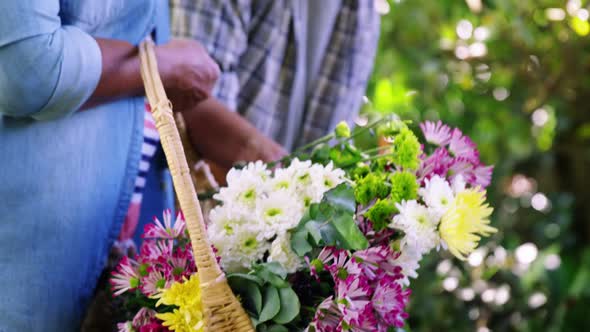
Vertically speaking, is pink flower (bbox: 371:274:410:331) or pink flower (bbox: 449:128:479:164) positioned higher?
pink flower (bbox: 449:128:479:164)

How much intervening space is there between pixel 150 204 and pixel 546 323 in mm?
1792

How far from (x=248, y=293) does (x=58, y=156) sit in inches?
10.4

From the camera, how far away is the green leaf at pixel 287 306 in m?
0.82

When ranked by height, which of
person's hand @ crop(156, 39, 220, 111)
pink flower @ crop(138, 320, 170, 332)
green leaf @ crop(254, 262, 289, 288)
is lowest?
pink flower @ crop(138, 320, 170, 332)

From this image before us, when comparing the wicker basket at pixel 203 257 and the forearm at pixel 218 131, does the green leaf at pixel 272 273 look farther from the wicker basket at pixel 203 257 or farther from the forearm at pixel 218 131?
the forearm at pixel 218 131

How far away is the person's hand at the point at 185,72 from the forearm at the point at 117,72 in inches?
2.0

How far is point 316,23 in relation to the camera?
138 centimetres

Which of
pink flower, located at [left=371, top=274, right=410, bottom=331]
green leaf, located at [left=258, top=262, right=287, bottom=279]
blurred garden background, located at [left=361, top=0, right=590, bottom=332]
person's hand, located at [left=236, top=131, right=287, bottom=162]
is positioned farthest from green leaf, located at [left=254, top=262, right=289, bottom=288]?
blurred garden background, located at [left=361, top=0, right=590, bottom=332]

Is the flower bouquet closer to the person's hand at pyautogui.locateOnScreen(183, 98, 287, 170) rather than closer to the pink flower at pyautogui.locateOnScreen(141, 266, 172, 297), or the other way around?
the pink flower at pyautogui.locateOnScreen(141, 266, 172, 297)

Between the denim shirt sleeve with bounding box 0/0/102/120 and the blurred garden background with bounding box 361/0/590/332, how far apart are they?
167cm

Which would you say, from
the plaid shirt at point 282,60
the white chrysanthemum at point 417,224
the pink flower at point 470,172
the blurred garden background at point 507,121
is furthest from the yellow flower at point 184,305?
the blurred garden background at point 507,121

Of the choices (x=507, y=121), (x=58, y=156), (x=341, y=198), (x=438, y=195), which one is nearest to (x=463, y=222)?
(x=438, y=195)

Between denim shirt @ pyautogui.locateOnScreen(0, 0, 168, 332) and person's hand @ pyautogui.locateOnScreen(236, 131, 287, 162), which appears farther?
person's hand @ pyautogui.locateOnScreen(236, 131, 287, 162)

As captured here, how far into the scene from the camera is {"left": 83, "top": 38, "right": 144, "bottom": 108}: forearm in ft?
2.99
